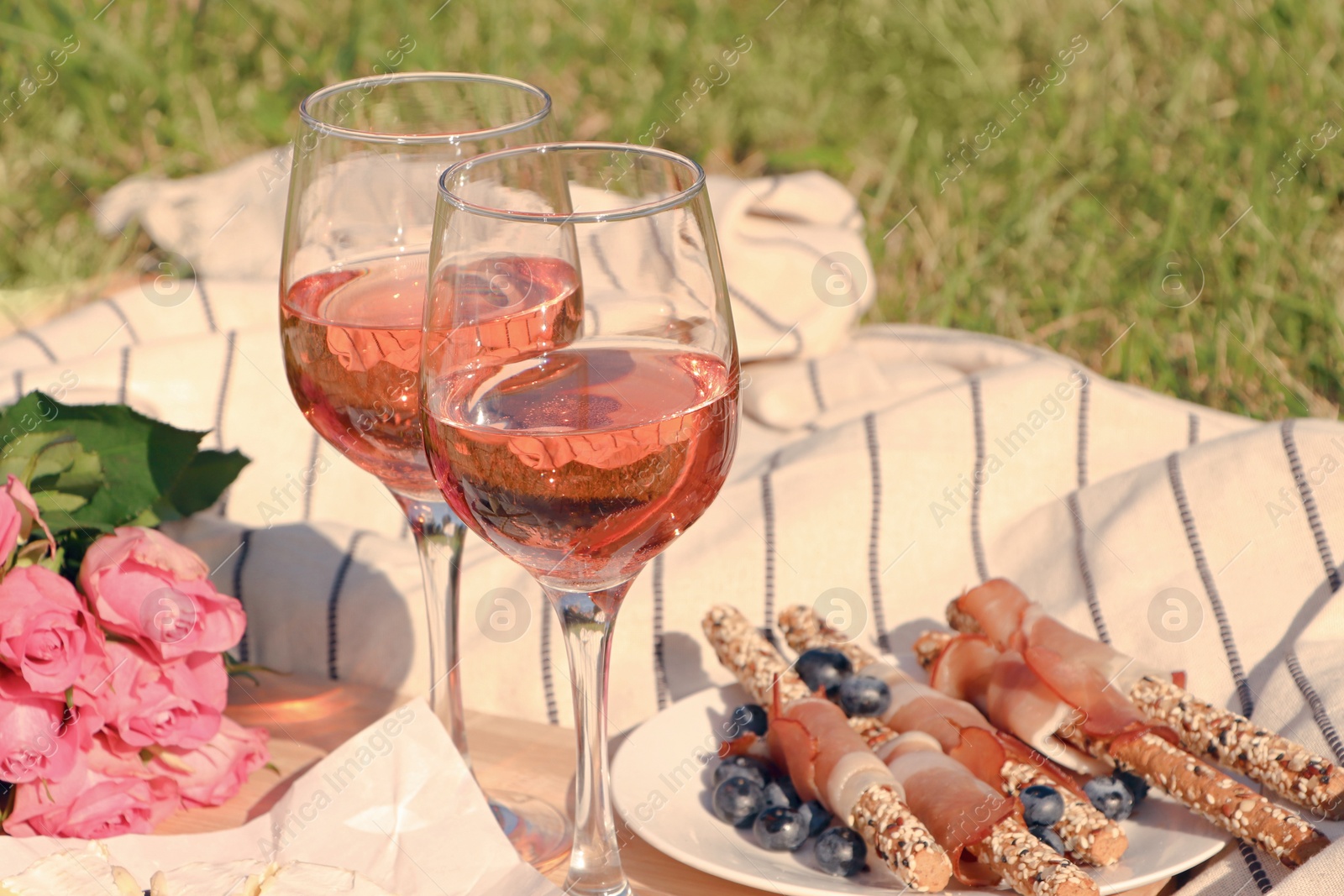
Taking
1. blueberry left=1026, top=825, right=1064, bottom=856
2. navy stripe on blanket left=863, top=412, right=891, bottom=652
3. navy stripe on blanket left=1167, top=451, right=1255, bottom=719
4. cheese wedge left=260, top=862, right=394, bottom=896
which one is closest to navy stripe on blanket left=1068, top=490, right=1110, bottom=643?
navy stripe on blanket left=1167, top=451, right=1255, bottom=719

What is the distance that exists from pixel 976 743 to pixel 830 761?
0.12 metres

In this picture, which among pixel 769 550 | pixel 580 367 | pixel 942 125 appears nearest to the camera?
pixel 580 367

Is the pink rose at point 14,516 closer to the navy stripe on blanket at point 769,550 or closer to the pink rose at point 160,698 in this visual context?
the pink rose at point 160,698

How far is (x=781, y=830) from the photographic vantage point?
3.46 ft

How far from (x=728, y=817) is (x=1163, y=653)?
1.67 feet

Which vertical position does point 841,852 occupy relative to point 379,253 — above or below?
below

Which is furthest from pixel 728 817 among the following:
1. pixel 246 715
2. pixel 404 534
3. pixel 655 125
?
pixel 655 125

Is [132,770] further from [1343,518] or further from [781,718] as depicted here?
[1343,518]

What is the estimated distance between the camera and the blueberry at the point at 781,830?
1.06 m

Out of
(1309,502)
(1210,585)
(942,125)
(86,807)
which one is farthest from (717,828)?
(942,125)

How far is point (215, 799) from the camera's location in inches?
45.2

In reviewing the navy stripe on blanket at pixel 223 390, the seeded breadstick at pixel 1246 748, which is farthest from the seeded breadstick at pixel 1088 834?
the navy stripe on blanket at pixel 223 390

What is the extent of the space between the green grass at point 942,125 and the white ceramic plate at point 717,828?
4.55 ft

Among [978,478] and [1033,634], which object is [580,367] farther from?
[978,478]
